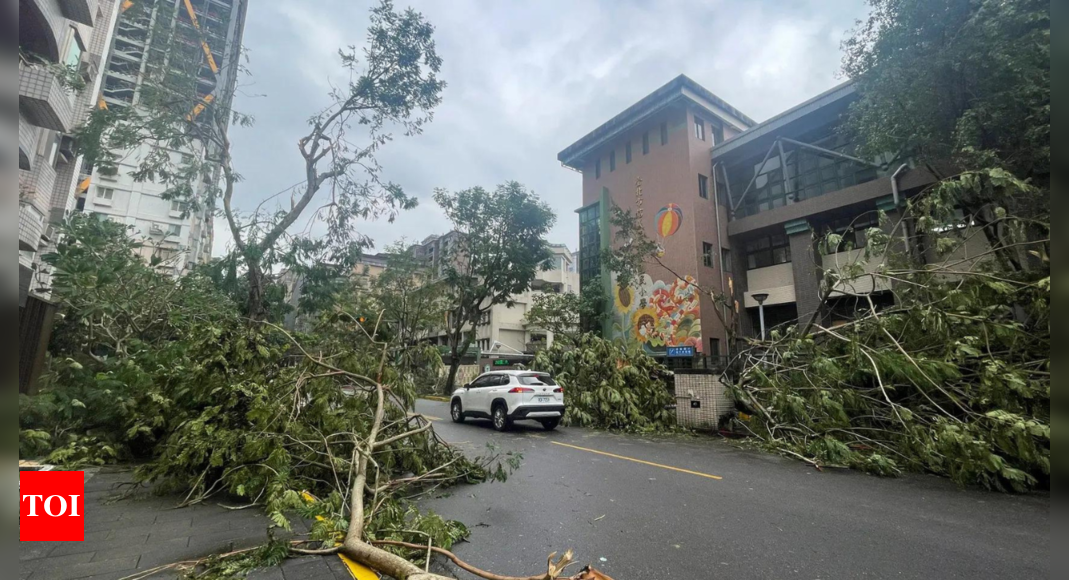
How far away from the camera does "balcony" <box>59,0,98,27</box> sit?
1215 cm

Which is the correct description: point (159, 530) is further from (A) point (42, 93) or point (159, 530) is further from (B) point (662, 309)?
(B) point (662, 309)

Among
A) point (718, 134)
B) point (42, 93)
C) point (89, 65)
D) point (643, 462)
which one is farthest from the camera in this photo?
point (718, 134)

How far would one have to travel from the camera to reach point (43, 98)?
10.9 metres

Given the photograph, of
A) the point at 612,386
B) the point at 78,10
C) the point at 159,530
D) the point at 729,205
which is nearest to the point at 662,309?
the point at 729,205

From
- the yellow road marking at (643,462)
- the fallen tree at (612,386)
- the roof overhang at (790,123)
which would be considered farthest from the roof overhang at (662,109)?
the yellow road marking at (643,462)

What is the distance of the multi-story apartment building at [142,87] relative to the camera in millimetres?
10094

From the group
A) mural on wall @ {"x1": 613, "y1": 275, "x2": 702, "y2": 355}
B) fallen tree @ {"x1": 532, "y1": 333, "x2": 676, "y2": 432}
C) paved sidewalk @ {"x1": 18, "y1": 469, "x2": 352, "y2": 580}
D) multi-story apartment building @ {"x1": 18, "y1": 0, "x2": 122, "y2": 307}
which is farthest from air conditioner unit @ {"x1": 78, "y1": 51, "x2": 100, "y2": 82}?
mural on wall @ {"x1": 613, "y1": 275, "x2": 702, "y2": 355}

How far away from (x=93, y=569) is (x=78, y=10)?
1605cm

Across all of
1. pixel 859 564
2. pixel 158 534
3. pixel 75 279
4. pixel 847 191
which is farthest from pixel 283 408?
pixel 847 191

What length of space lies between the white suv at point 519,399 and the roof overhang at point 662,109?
55.5ft

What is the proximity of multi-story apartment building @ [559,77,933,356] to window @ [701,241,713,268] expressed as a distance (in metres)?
0.06

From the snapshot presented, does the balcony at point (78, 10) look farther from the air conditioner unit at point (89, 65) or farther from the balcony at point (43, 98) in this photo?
the air conditioner unit at point (89, 65)

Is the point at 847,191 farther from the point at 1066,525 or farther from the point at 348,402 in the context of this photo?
the point at 1066,525

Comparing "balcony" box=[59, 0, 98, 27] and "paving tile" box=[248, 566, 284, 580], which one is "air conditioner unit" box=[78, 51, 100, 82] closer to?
"balcony" box=[59, 0, 98, 27]
